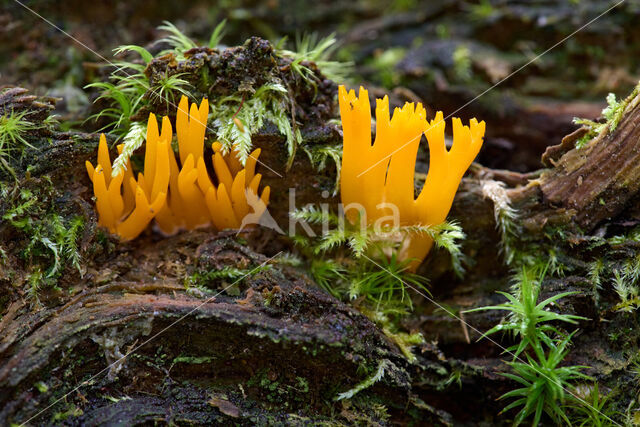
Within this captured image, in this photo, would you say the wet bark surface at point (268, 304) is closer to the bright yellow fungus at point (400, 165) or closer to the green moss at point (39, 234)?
the green moss at point (39, 234)

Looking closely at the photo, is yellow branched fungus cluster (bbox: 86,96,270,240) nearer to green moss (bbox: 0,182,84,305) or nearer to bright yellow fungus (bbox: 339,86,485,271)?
green moss (bbox: 0,182,84,305)

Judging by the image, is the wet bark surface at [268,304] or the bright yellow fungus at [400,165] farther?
the bright yellow fungus at [400,165]

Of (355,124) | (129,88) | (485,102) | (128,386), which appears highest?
(129,88)

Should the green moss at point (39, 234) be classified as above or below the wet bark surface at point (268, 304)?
above

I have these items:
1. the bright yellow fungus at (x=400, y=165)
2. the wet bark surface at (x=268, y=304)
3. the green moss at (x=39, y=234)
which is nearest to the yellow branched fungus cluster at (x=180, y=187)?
the wet bark surface at (x=268, y=304)

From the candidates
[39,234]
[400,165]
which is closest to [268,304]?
[400,165]

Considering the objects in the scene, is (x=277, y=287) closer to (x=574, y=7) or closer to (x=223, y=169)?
(x=223, y=169)

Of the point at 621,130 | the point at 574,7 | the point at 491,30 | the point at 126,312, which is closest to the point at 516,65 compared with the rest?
the point at 491,30
